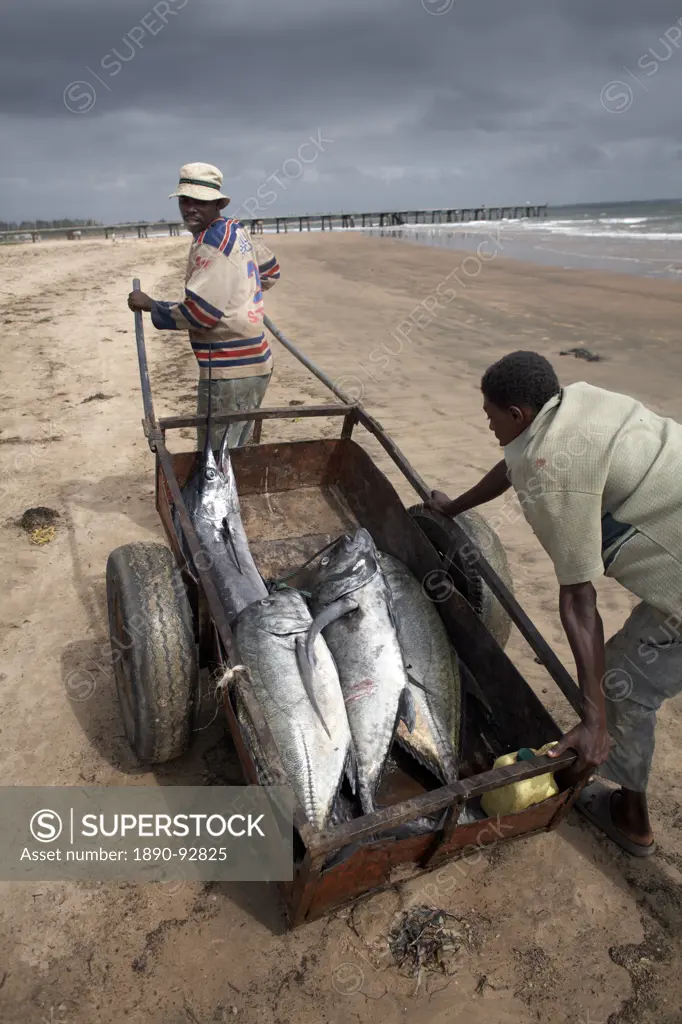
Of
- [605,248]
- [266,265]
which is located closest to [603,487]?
[266,265]

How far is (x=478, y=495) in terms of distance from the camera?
3.38 metres

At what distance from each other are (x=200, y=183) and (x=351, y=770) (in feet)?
11.3

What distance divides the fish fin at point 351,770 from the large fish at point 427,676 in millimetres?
262

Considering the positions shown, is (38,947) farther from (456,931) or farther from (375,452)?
(375,452)

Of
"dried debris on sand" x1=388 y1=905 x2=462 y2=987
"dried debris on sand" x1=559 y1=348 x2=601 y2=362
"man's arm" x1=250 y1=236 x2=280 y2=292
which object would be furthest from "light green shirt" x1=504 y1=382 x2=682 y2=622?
"dried debris on sand" x1=559 y1=348 x2=601 y2=362

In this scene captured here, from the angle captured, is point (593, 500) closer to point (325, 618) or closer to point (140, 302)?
point (325, 618)

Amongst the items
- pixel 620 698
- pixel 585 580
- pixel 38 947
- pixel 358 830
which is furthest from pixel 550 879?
pixel 38 947

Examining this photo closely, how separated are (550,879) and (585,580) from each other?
1.39 meters

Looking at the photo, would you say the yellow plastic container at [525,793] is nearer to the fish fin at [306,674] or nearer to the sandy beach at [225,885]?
the sandy beach at [225,885]

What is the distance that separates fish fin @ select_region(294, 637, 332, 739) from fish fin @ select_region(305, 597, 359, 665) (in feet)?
0.08

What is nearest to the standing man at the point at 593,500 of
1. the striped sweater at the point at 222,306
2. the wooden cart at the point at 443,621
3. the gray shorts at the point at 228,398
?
the wooden cart at the point at 443,621

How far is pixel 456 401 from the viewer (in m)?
8.81

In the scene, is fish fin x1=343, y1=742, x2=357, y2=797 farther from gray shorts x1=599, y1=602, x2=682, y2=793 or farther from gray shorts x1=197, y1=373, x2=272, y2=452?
gray shorts x1=197, y1=373, x2=272, y2=452

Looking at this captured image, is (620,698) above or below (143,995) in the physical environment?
above
